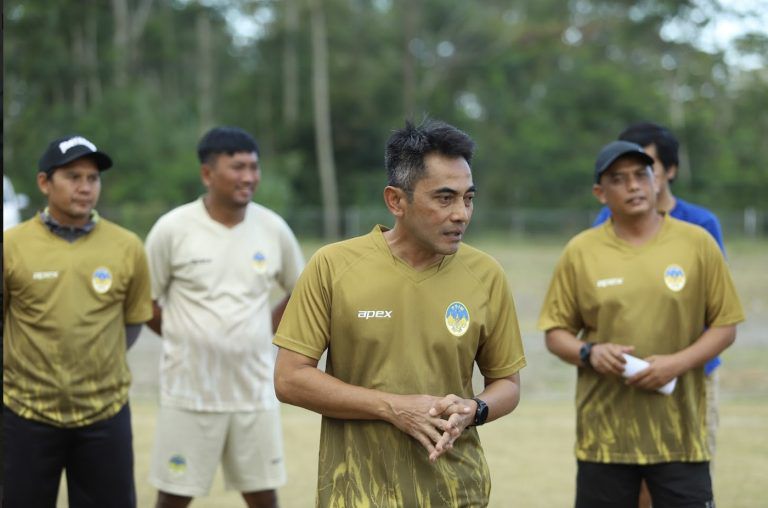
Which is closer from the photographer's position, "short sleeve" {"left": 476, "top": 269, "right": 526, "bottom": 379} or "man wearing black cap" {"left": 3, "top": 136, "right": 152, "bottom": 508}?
"short sleeve" {"left": 476, "top": 269, "right": 526, "bottom": 379}

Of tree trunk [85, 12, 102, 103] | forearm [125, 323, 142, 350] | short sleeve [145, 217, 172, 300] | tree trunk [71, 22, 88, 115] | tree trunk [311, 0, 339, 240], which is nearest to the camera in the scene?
forearm [125, 323, 142, 350]

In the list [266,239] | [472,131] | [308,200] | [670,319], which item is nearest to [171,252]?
[266,239]

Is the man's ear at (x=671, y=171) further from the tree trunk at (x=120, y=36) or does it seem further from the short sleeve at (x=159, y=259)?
the tree trunk at (x=120, y=36)

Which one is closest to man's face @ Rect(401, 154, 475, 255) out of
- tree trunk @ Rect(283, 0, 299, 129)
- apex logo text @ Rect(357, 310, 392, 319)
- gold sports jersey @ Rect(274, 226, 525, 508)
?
gold sports jersey @ Rect(274, 226, 525, 508)

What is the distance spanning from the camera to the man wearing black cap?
5441mm

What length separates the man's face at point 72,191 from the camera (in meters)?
5.55

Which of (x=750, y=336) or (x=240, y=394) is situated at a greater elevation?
(x=750, y=336)

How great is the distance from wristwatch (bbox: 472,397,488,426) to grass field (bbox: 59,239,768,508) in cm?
412

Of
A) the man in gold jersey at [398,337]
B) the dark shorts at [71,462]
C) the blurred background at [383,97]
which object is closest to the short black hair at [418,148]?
the man in gold jersey at [398,337]

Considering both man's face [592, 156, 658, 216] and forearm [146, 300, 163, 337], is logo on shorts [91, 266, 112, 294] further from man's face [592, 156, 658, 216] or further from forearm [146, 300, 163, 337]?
man's face [592, 156, 658, 216]

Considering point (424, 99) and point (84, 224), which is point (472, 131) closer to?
point (424, 99)

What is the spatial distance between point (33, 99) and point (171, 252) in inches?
1527

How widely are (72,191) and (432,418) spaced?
9.06 feet

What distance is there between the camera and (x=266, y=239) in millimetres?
6684
